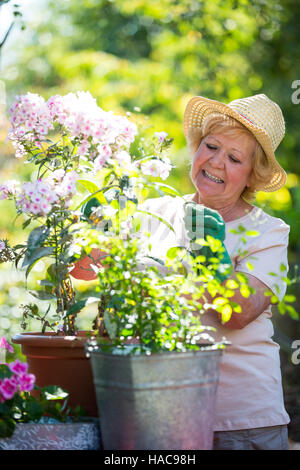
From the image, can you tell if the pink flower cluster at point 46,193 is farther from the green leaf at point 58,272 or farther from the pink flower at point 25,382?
the pink flower at point 25,382

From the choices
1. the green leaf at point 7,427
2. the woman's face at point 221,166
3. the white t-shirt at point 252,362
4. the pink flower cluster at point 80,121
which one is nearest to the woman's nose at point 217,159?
the woman's face at point 221,166

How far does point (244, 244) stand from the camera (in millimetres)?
1843

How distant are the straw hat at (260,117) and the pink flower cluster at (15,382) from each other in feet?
3.63

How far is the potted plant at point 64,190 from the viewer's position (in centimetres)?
142

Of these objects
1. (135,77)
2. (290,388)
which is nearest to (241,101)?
(290,388)

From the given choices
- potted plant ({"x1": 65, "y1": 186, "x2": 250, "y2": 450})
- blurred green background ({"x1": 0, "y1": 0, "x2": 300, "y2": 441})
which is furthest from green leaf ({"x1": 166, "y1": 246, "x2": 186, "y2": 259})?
blurred green background ({"x1": 0, "y1": 0, "x2": 300, "y2": 441})

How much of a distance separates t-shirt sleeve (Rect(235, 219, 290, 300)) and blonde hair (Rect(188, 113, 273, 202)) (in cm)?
25

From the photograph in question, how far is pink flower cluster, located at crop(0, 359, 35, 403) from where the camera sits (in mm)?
1274

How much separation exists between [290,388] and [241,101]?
3954 millimetres

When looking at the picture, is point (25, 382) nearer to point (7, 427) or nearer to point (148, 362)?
point (7, 427)

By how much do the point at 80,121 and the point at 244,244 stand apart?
641mm

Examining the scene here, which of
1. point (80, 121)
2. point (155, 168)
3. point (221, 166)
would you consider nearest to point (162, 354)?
point (155, 168)

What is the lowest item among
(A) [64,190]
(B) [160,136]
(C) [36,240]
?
(C) [36,240]
